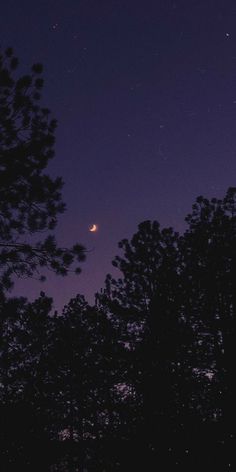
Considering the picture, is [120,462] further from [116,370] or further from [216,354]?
[216,354]

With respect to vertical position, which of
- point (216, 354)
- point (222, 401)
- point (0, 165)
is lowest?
point (222, 401)

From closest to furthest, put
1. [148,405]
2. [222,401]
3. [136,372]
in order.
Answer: [222,401] < [148,405] < [136,372]

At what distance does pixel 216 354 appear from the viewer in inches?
517

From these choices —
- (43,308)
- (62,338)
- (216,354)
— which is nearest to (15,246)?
(43,308)

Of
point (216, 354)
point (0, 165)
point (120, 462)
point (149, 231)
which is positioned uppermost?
point (149, 231)

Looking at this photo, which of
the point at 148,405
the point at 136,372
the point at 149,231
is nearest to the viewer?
the point at 148,405

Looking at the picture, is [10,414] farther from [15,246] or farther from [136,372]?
[15,246]

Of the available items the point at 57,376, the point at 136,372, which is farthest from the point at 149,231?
the point at 57,376

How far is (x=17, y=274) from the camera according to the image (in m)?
9.03

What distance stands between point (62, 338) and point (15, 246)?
13.8m

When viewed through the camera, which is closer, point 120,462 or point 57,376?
point 120,462

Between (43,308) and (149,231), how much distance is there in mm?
7282

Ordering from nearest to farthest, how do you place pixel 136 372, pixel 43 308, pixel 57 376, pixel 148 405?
pixel 43 308 → pixel 148 405 → pixel 136 372 → pixel 57 376

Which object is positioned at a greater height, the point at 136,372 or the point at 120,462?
the point at 136,372
